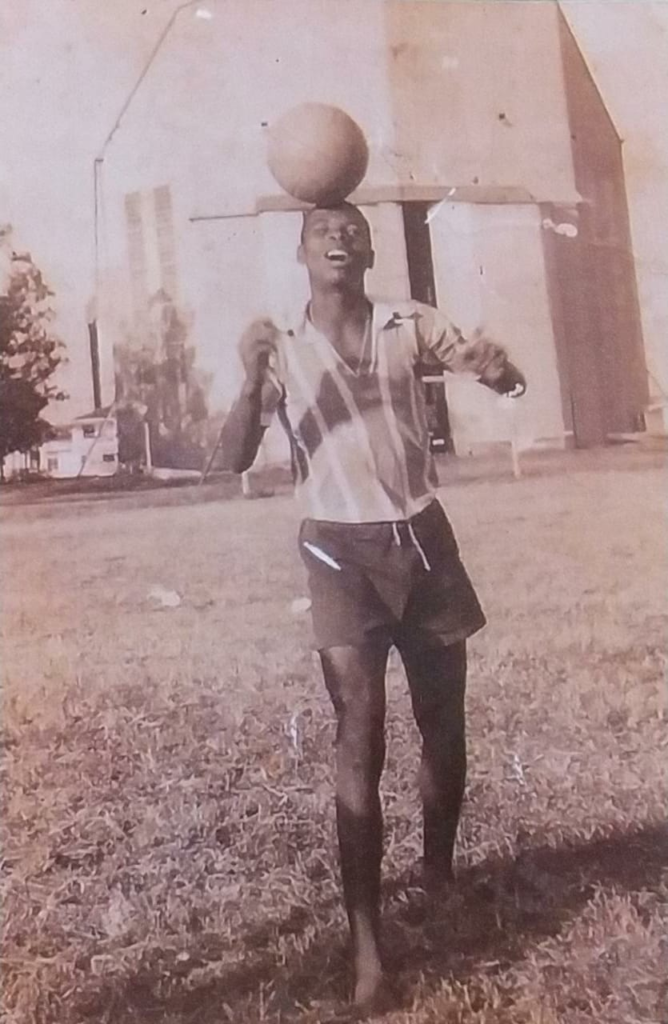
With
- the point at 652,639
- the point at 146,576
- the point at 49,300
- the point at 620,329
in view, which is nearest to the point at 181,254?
the point at 49,300

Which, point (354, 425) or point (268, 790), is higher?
point (354, 425)

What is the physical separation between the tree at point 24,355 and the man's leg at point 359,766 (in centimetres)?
31

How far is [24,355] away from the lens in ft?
2.99

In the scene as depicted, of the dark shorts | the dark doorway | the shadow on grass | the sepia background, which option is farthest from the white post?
the shadow on grass

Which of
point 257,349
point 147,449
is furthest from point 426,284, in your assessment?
point 147,449

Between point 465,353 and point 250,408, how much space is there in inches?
7.8

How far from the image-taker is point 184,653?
0.91 m

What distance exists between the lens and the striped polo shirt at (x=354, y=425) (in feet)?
3.07

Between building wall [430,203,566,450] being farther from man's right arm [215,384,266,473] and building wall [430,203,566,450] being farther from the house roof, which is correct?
the house roof

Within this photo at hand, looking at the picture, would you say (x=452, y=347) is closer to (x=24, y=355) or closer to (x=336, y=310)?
(x=336, y=310)

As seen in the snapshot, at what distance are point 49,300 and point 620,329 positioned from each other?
512 millimetres

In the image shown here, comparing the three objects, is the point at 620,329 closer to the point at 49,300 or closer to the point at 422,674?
the point at 422,674

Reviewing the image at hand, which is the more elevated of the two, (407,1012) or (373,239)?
(373,239)

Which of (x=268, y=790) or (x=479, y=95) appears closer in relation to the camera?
(x=268, y=790)
